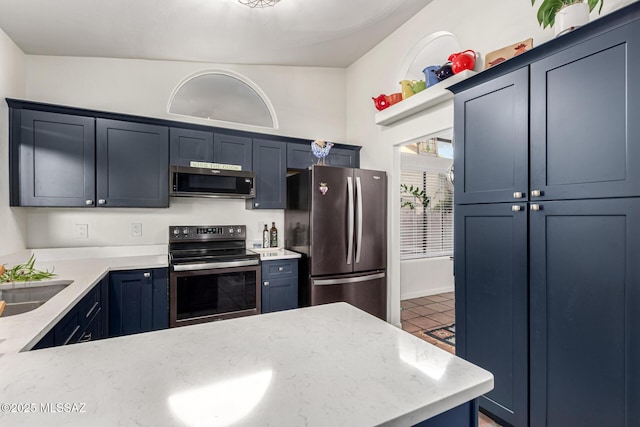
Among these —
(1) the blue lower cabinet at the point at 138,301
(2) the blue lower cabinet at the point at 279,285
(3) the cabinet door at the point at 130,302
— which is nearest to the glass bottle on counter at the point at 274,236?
(2) the blue lower cabinet at the point at 279,285

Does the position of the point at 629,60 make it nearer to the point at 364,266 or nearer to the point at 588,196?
the point at 588,196

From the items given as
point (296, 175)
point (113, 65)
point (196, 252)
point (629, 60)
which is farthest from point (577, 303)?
point (113, 65)

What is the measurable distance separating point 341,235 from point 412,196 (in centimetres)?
214

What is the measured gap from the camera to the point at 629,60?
1.28 metres

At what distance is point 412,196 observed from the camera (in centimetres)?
491

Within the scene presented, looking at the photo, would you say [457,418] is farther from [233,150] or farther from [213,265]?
[233,150]

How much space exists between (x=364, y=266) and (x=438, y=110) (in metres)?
1.67

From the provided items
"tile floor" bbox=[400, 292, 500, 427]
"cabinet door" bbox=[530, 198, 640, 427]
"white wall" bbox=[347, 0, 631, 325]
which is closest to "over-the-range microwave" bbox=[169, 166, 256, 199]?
"white wall" bbox=[347, 0, 631, 325]

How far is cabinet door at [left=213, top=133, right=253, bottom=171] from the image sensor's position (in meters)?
3.16

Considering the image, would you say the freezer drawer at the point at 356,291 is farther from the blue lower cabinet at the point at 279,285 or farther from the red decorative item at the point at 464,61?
the red decorative item at the point at 464,61

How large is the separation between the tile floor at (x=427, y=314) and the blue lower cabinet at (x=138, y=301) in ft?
8.16

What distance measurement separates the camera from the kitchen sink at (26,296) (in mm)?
1637

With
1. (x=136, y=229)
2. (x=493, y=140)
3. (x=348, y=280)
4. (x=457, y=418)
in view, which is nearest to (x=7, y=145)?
(x=136, y=229)

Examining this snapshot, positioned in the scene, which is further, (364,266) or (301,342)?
(364,266)
